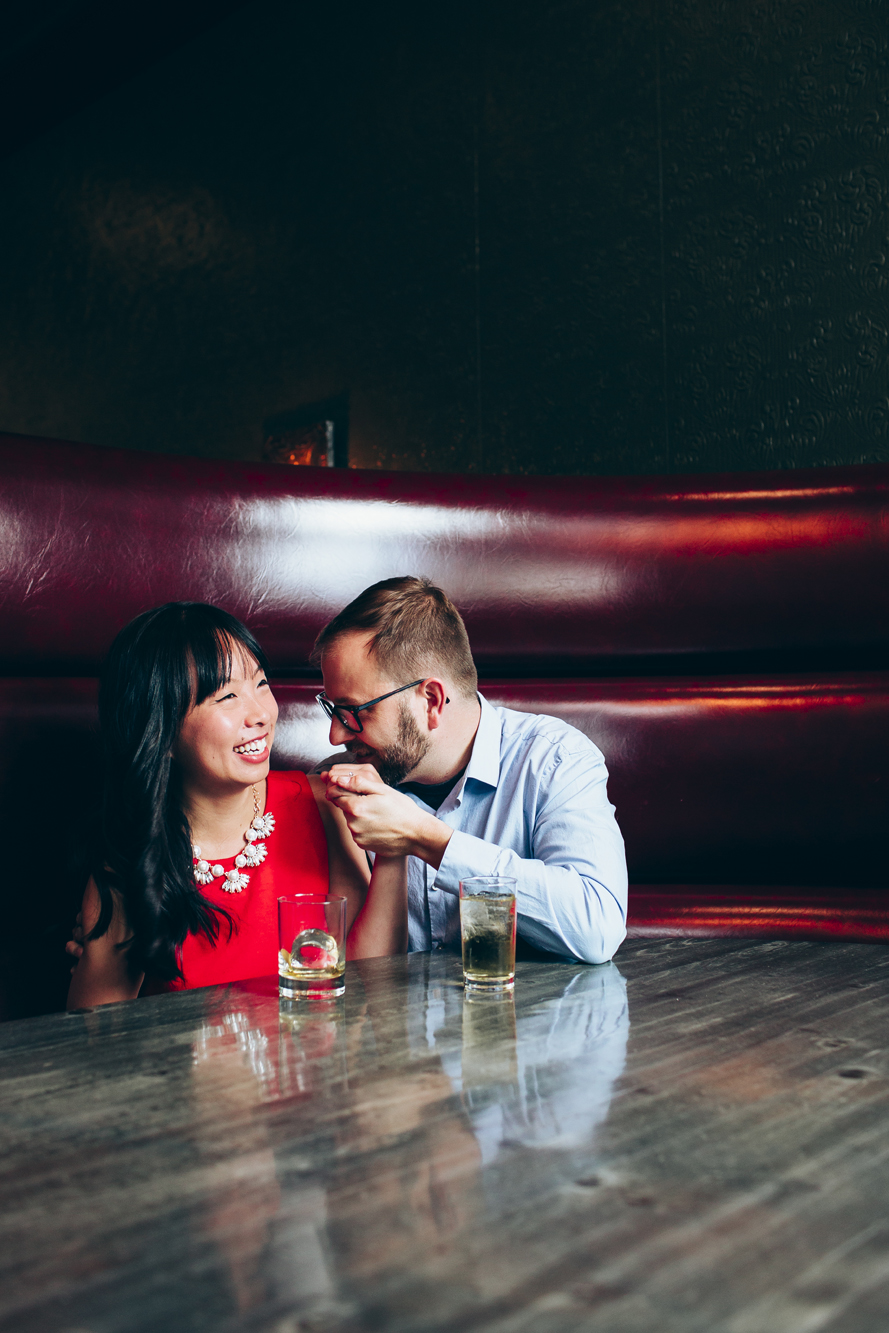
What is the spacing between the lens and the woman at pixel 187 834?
1489 mm

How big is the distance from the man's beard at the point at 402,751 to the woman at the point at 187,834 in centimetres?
18

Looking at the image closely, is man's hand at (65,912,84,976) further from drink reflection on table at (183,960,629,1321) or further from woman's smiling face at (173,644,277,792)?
drink reflection on table at (183,960,629,1321)

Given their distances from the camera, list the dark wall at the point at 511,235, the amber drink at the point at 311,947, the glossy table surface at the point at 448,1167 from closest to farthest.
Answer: the glossy table surface at the point at 448,1167, the amber drink at the point at 311,947, the dark wall at the point at 511,235

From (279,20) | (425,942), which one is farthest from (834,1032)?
(279,20)

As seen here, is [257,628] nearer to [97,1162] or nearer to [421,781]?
[421,781]

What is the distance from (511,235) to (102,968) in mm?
2404

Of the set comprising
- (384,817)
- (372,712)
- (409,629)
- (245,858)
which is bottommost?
(245,858)

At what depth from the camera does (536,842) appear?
1.51 m

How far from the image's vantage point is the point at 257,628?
1.91 meters

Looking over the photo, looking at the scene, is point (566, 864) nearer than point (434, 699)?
Yes

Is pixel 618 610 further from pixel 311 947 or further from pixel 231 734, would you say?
pixel 311 947

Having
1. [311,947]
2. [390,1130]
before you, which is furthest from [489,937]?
[390,1130]

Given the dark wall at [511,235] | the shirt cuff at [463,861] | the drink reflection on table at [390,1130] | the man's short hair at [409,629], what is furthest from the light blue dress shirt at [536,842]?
the dark wall at [511,235]

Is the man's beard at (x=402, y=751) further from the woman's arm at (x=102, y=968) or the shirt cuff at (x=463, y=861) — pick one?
the woman's arm at (x=102, y=968)
